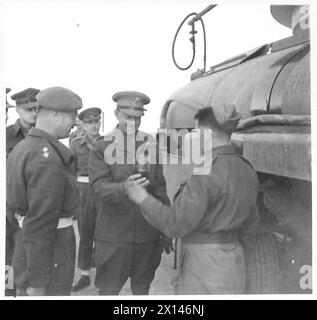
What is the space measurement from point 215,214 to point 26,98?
160 cm

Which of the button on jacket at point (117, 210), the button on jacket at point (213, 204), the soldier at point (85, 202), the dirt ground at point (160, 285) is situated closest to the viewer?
the button on jacket at point (213, 204)

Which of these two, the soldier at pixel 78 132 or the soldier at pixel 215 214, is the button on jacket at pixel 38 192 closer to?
the soldier at pixel 215 214

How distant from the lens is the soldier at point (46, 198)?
190 cm

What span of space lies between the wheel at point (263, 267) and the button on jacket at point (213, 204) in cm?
45

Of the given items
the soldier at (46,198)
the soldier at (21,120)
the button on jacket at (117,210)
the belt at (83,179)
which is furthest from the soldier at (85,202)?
the soldier at (46,198)

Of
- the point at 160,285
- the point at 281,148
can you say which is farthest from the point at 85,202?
the point at 281,148

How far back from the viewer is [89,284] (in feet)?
11.5

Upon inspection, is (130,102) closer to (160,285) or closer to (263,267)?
(263,267)

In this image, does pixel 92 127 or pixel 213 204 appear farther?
pixel 92 127

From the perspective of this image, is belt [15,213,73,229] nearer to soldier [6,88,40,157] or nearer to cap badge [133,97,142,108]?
cap badge [133,97,142,108]

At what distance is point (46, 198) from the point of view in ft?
6.24

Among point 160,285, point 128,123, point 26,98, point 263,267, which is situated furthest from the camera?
point 160,285
